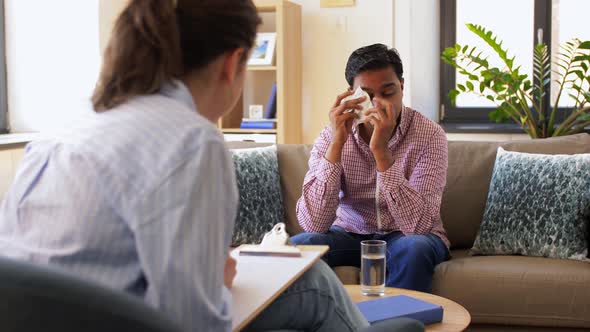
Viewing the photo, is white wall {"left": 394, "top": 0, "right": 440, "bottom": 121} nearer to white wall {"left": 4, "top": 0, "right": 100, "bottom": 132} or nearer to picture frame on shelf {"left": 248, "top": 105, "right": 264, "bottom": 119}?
picture frame on shelf {"left": 248, "top": 105, "right": 264, "bottom": 119}

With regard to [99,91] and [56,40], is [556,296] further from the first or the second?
[56,40]

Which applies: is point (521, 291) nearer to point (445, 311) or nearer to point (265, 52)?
point (445, 311)

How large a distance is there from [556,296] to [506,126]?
7.72 feet

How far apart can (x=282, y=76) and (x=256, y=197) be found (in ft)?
5.86

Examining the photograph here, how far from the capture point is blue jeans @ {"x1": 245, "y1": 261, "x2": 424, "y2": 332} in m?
1.46

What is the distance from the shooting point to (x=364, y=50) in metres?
2.76

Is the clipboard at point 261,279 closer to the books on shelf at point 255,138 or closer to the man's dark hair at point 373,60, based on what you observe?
the man's dark hair at point 373,60

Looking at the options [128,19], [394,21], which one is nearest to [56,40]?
[394,21]

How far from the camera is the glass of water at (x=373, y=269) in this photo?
7.07 ft

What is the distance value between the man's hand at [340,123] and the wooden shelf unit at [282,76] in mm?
2077

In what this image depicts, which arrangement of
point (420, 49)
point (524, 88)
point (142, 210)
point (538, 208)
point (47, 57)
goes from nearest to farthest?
1. point (142, 210)
2. point (538, 208)
3. point (524, 88)
4. point (420, 49)
5. point (47, 57)

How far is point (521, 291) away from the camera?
8.52 feet

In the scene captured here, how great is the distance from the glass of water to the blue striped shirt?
44.1 inches

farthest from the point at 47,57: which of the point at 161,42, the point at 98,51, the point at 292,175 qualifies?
the point at 161,42
